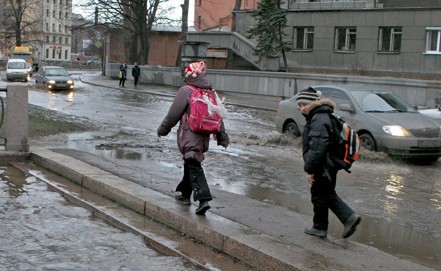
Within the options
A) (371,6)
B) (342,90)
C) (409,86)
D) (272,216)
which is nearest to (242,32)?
(371,6)

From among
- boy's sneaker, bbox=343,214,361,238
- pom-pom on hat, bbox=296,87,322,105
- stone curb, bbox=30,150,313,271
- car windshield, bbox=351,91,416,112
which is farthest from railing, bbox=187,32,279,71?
boy's sneaker, bbox=343,214,361,238

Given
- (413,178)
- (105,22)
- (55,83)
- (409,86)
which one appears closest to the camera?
(413,178)

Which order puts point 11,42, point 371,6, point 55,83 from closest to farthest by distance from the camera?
point 55,83 < point 371,6 < point 11,42

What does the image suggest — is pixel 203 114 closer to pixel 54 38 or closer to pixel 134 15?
pixel 134 15

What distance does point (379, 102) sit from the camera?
47.7 ft

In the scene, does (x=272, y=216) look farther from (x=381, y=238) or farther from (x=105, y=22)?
(x=105, y=22)

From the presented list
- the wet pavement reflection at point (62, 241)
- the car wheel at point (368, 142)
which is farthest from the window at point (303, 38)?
the wet pavement reflection at point (62, 241)

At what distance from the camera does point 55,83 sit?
36406 mm

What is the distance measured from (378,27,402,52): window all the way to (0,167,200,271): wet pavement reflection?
33635 mm

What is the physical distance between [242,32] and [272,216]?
41.3m

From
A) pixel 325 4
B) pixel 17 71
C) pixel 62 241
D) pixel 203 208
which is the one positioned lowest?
pixel 62 241

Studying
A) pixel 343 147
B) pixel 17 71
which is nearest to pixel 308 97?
pixel 343 147

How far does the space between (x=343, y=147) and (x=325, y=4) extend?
37.7m

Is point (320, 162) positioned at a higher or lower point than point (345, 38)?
lower
